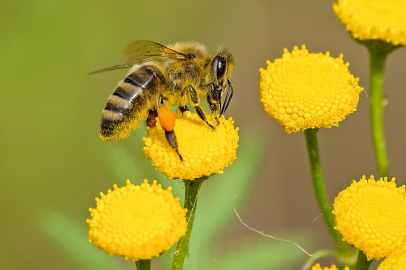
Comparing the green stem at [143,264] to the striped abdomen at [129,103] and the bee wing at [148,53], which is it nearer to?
the striped abdomen at [129,103]

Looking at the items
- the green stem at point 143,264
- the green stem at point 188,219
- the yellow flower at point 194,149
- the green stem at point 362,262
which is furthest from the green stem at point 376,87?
the green stem at point 143,264

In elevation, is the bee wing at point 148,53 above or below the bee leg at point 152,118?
above

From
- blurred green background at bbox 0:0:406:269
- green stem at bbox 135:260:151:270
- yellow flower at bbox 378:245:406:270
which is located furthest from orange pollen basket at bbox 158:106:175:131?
blurred green background at bbox 0:0:406:269

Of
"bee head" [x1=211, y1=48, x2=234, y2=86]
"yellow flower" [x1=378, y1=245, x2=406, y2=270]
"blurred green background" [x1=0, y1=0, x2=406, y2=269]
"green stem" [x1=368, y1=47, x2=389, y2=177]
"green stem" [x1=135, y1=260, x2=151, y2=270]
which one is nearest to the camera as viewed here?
"yellow flower" [x1=378, y1=245, x2=406, y2=270]

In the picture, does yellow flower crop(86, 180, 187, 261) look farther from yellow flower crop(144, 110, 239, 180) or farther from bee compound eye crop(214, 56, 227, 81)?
bee compound eye crop(214, 56, 227, 81)

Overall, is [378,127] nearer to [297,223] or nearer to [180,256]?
[180,256]

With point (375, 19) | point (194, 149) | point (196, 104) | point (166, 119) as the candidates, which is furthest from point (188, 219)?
point (375, 19)
